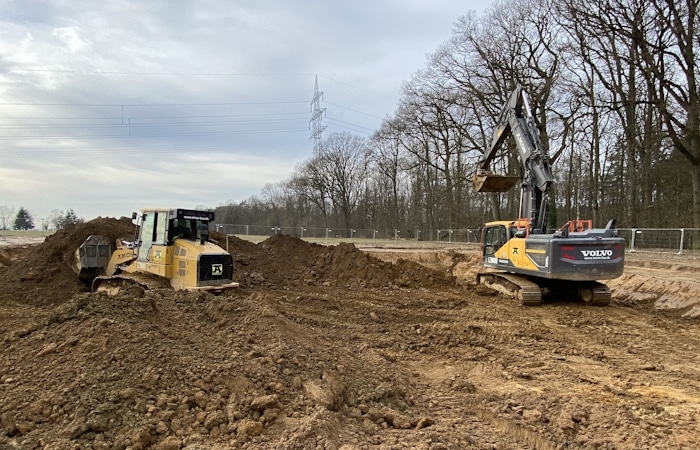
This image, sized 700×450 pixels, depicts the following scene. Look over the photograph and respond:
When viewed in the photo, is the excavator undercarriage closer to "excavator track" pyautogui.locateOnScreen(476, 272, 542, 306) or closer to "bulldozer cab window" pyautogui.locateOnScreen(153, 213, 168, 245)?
"excavator track" pyautogui.locateOnScreen(476, 272, 542, 306)

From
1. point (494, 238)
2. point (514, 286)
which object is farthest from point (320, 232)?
point (514, 286)

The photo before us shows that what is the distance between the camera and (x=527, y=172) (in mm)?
11633

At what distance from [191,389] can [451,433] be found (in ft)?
7.69

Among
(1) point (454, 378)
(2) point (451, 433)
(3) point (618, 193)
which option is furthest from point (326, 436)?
(3) point (618, 193)

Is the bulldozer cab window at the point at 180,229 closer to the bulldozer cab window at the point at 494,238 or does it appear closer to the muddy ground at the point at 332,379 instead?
the muddy ground at the point at 332,379

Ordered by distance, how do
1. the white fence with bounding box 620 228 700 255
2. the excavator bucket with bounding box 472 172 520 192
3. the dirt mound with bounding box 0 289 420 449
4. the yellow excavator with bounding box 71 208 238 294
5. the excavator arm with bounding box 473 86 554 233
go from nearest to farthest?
the dirt mound with bounding box 0 289 420 449 → the yellow excavator with bounding box 71 208 238 294 → the excavator arm with bounding box 473 86 554 233 → the excavator bucket with bounding box 472 172 520 192 → the white fence with bounding box 620 228 700 255

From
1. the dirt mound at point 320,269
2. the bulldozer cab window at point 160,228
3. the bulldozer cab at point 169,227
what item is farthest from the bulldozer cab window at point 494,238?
the bulldozer cab window at point 160,228

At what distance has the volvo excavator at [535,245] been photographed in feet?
31.9

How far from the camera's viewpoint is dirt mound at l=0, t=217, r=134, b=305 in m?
10.5

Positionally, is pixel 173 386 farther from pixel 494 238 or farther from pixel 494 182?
pixel 494 238

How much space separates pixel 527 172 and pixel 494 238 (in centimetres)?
219

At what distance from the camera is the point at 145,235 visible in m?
10.0

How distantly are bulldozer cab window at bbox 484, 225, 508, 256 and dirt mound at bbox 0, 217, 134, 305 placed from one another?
34.7 feet

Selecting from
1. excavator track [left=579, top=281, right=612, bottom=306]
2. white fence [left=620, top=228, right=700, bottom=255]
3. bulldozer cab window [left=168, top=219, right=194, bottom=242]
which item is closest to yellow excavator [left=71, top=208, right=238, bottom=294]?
bulldozer cab window [left=168, top=219, right=194, bottom=242]
